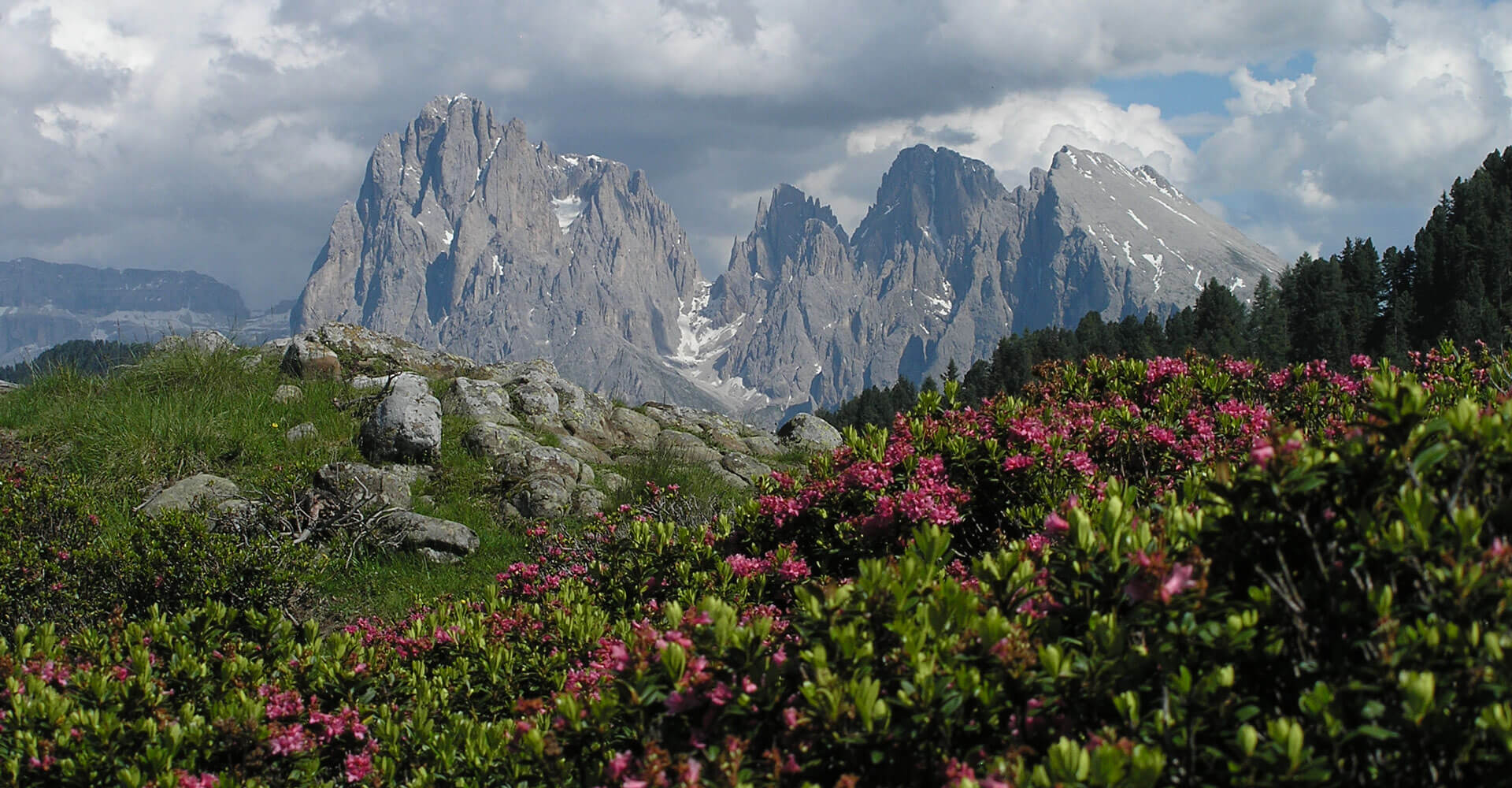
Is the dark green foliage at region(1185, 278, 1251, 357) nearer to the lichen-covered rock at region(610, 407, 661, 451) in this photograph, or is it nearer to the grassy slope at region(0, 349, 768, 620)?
the lichen-covered rock at region(610, 407, 661, 451)

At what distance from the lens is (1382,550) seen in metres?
2.07

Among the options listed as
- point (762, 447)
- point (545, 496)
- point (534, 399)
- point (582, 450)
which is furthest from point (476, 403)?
point (762, 447)

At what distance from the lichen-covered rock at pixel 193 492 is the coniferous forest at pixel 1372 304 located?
64.4 meters

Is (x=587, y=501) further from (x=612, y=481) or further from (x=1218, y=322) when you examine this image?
(x=1218, y=322)

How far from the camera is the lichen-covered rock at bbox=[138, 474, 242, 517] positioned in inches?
375

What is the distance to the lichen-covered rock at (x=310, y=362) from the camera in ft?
53.4

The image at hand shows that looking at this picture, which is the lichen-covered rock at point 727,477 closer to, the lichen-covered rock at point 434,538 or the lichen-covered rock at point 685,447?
the lichen-covered rock at point 685,447

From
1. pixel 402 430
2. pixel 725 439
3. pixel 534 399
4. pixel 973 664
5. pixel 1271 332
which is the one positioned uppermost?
pixel 1271 332

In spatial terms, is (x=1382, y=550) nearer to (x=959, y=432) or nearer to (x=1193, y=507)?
(x=1193, y=507)

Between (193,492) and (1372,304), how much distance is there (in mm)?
94040

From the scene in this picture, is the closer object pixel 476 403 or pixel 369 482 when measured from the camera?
pixel 369 482

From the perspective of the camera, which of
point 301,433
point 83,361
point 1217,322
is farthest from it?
point 1217,322

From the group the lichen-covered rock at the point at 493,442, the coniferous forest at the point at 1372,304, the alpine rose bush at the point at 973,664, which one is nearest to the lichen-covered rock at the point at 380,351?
the lichen-covered rock at the point at 493,442

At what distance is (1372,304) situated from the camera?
81.6 meters
